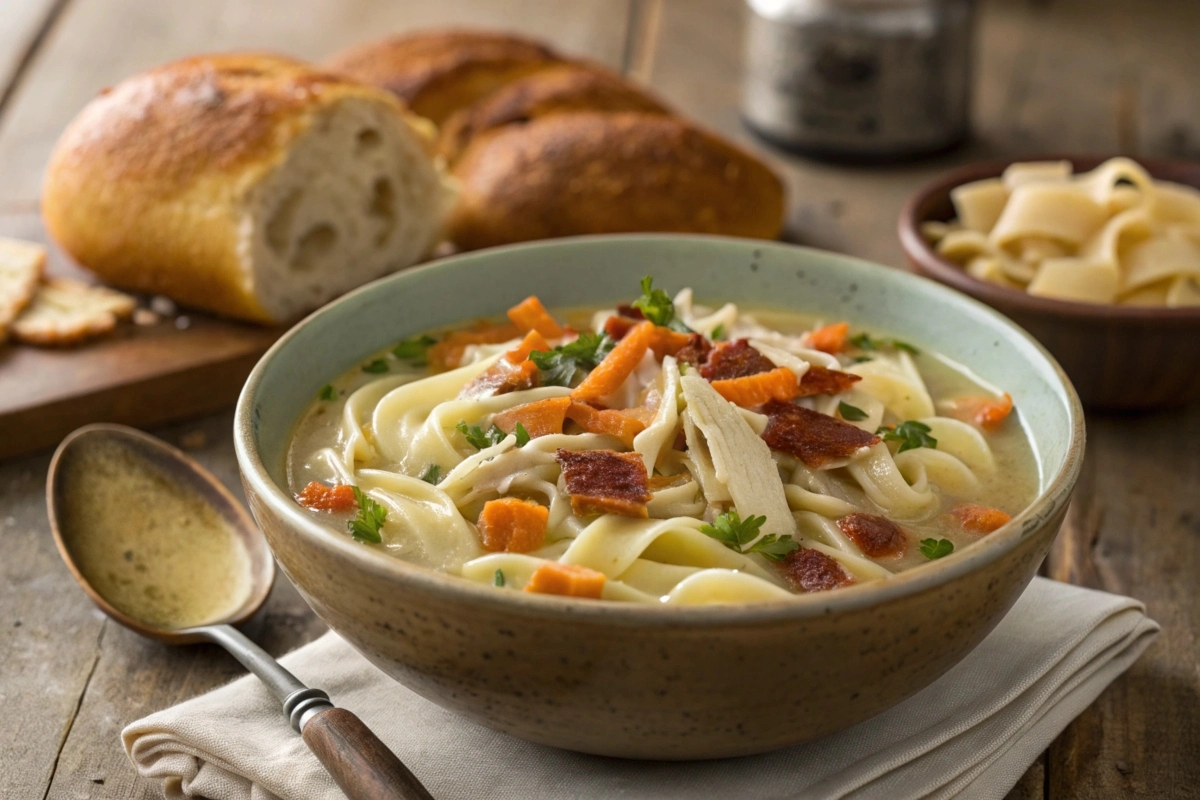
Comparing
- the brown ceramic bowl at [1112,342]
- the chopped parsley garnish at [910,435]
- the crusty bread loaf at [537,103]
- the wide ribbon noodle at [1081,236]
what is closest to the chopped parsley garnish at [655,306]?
the chopped parsley garnish at [910,435]

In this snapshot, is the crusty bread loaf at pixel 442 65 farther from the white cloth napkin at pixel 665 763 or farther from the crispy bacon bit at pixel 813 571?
the crispy bacon bit at pixel 813 571

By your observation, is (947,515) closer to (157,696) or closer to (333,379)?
(333,379)

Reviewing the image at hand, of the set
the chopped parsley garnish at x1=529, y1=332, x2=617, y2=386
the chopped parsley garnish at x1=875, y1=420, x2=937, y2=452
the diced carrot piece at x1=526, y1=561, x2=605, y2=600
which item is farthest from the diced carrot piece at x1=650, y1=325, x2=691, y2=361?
the diced carrot piece at x1=526, y1=561, x2=605, y2=600

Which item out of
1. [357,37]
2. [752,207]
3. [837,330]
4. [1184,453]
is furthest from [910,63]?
[357,37]

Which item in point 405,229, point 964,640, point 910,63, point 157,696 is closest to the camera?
point 964,640

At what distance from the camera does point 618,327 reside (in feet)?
10.6

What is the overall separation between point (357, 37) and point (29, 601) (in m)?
5.16

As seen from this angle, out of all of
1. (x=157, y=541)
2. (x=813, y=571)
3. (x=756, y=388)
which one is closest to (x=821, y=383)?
(x=756, y=388)

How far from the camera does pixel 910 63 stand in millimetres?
5965

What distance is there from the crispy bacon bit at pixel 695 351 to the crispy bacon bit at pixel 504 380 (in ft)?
1.18

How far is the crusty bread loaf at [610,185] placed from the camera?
509 cm

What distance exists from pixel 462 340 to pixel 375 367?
274 mm

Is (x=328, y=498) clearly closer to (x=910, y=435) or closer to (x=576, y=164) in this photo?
(x=910, y=435)

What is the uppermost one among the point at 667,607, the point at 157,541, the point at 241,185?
the point at 667,607
